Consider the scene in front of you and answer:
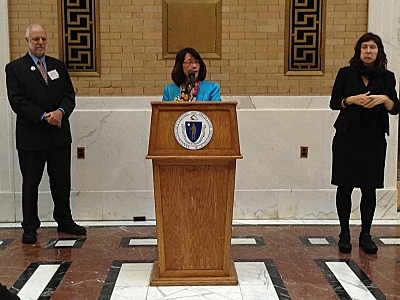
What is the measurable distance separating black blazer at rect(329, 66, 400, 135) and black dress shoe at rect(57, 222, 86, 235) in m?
2.31

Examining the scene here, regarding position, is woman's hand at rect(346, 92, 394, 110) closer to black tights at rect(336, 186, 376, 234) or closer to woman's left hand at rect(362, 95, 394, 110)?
woman's left hand at rect(362, 95, 394, 110)

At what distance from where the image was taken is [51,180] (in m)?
4.58

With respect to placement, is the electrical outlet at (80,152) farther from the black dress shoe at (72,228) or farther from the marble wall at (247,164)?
the black dress shoe at (72,228)

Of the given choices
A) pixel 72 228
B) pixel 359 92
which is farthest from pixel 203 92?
pixel 72 228

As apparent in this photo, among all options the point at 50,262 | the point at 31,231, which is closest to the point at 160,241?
the point at 50,262

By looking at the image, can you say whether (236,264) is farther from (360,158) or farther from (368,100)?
(368,100)

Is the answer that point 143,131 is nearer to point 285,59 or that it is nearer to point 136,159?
point 136,159

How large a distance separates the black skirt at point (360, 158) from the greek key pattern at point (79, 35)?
240 centimetres

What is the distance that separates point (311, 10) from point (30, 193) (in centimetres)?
301

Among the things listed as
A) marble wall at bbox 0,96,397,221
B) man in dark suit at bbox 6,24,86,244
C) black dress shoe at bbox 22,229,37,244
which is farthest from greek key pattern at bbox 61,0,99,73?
black dress shoe at bbox 22,229,37,244

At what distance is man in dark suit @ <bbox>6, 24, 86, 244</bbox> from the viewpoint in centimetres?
427

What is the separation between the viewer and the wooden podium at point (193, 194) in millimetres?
3176

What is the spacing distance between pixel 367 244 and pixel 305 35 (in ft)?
6.70

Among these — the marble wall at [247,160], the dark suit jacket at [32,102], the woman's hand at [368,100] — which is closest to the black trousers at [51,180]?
the dark suit jacket at [32,102]
